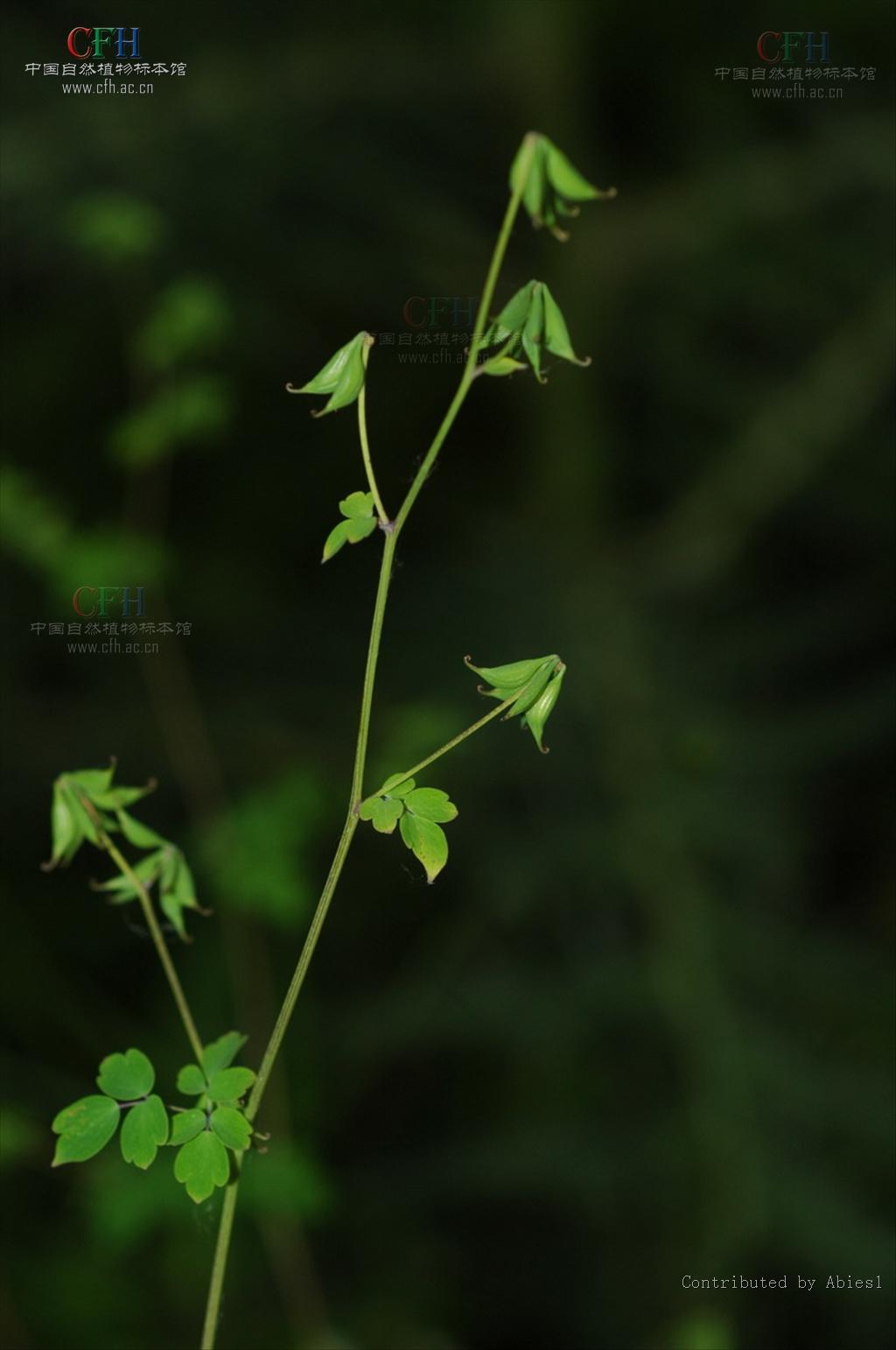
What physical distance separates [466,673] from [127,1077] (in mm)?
896

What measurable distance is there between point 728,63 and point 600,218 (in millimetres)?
239

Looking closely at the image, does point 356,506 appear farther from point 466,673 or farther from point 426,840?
point 466,673

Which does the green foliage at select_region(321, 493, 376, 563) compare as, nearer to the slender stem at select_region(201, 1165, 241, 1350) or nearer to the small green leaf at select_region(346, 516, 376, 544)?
the small green leaf at select_region(346, 516, 376, 544)

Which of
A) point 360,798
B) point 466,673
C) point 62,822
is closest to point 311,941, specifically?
point 360,798

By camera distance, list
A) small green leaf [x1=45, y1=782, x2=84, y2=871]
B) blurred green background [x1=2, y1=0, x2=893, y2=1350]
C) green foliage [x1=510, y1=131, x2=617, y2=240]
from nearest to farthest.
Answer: green foliage [x1=510, y1=131, x2=617, y2=240]
small green leaf [x1=45, y1=782, x2=84, y2=871]
blurred green background [x1=2, y1=0, x2=893, y2=1350]

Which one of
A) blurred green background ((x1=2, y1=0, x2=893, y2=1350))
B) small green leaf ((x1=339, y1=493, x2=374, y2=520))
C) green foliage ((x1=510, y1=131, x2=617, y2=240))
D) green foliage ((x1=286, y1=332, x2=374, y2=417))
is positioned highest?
green foliage ((x1=510, y1=131, x2=617, y2=240))

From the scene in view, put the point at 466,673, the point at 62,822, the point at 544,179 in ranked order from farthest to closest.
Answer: the point at 466,673
the point at 62,822
the point at 544,179

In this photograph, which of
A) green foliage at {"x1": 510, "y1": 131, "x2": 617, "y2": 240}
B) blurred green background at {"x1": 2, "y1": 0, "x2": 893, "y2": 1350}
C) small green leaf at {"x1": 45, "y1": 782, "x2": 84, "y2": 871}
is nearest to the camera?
green foliage at {"x1": 510, "y1": 131, "x2": 617, "y2": 240}

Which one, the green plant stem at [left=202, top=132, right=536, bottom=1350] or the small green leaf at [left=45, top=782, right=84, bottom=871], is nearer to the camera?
the green plant stem at [left=202, top=132, right=536, bottom=1350]

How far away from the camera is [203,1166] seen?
368mm

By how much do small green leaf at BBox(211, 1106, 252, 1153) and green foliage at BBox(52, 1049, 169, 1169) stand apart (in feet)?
0.07

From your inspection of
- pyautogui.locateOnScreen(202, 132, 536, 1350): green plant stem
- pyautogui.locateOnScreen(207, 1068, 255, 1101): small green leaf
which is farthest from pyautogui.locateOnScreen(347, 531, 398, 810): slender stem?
pyautogui.locateOnScreen(207, 1068, 255, 1101): small green leaf

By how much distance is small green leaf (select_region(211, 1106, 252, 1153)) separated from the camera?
1.21 feet

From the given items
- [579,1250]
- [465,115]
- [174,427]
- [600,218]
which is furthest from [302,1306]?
[465,115]
